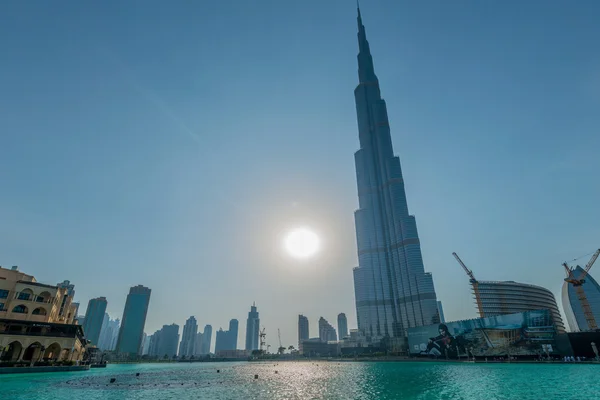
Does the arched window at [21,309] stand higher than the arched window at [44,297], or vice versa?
the arched window at [44,297]

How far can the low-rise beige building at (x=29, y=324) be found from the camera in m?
76.1

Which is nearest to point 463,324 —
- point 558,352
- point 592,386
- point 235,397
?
point 558,352

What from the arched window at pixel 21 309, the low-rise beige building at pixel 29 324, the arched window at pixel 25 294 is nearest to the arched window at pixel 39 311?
the low-rise beige building at pixel 29 324

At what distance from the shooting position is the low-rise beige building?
76.1 m

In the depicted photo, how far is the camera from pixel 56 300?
308 ft

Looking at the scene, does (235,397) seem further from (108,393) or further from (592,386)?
(592,386)

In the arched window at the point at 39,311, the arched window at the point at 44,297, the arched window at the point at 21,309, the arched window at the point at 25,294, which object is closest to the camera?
the arched window at the point at 21,309

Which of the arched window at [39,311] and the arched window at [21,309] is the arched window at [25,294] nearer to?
the arched window at [21,309]

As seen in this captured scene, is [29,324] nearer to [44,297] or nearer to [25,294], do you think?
[25,294]

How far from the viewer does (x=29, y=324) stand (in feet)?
263

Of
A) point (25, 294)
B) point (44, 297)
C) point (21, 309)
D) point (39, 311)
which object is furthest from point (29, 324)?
point (44, 297)

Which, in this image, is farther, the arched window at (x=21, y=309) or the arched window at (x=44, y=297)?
the arched window at (x=44, y=297)

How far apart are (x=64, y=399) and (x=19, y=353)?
58.3m

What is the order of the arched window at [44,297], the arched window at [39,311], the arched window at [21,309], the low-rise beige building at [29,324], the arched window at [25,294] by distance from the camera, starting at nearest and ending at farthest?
the low-rise beige building at [29,324] < the arched window at [21,309] < the arched window at [25,294] < the arched window at [39,311] < the arched window at [44,297]
